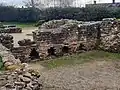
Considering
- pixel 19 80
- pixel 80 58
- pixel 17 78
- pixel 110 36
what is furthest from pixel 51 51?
pixel 19 80

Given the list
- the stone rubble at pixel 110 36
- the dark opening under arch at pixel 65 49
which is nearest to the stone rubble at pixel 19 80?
the dark opening under arch at pixel 65 49

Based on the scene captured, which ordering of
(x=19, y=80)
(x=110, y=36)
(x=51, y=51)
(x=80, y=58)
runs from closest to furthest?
(x=19, y=80), (x=80, y=58), (x=51, y=51), (x=110, y=36)

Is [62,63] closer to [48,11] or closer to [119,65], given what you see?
[119,65]

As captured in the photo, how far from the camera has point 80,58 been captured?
48.2 feet

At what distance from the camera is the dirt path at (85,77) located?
10.4 m

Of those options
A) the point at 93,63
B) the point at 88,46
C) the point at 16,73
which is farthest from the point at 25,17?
the point at 16,73

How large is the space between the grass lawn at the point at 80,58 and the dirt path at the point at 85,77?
24.1 inches

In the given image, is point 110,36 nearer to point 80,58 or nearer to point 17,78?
point 80,58

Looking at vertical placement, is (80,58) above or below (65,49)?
below

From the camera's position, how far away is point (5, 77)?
26.3 feet

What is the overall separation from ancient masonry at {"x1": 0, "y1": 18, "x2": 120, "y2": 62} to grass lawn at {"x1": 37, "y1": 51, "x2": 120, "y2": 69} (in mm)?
431

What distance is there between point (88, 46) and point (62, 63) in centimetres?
245

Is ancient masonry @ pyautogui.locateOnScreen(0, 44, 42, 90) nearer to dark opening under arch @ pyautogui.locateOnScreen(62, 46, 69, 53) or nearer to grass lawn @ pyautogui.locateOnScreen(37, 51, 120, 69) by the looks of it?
grass lawn @ pyautogui.locateOnScreen(37, 51, 120, 69)

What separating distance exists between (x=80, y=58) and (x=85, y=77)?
319 cm
